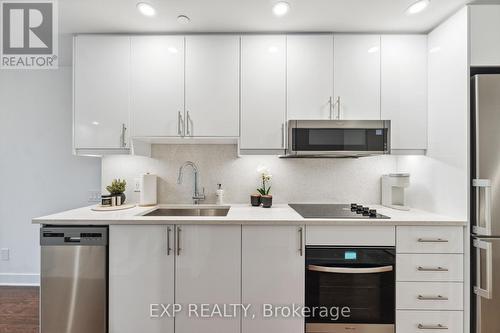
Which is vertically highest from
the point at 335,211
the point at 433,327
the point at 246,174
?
the point at 246,174

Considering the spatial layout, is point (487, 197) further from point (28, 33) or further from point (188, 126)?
point (28, 33)

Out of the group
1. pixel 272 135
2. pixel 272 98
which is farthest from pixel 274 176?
pixel 272 98

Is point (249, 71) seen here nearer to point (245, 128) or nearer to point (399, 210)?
point (245, 128)

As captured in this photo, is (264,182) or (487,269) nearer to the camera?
(487,269)

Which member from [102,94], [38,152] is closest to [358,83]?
[102,94]

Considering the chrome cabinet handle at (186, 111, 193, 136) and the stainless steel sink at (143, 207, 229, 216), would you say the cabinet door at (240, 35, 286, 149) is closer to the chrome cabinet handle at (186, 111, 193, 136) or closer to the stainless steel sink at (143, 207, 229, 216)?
the chrome cabinet handle at (186, 111, 193, 136)

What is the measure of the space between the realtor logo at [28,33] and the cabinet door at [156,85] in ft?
2.08

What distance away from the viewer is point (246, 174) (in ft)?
7.88

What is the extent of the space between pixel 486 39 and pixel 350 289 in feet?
6.35

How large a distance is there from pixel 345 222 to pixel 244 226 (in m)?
0.70

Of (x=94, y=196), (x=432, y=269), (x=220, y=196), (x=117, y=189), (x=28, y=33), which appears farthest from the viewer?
(x=94, y=196)

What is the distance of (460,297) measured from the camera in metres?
1.66

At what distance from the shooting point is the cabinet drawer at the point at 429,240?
1669 mm

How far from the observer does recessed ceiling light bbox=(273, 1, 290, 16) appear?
68.1 inches
